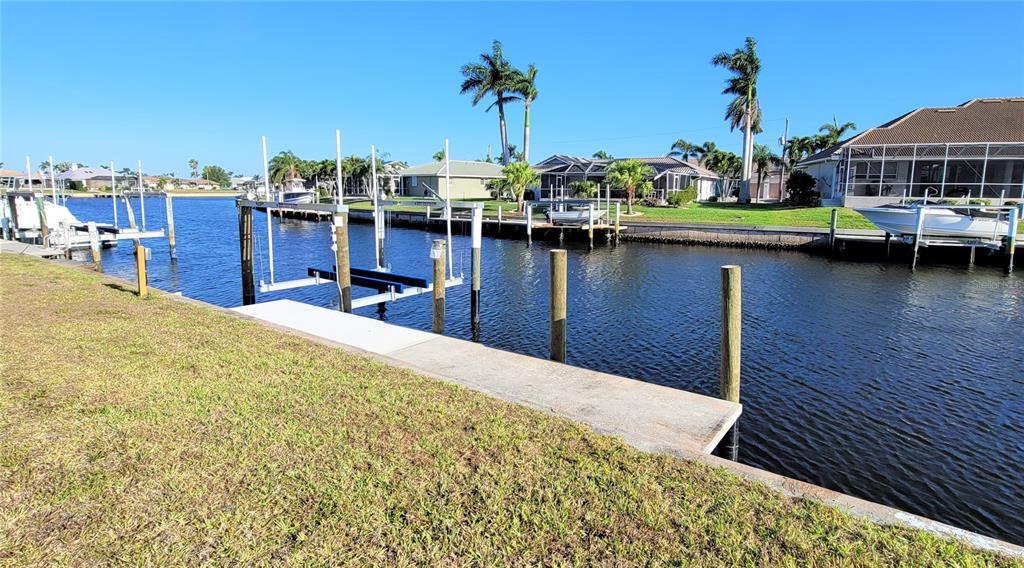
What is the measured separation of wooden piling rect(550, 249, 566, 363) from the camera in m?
9.51

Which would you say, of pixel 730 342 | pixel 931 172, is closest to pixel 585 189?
pixel 931 172

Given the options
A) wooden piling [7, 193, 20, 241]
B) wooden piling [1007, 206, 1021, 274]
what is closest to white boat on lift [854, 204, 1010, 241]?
wooden piling [1007, 206, 1021, 274]

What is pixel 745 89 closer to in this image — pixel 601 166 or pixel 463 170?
pixel 601 166

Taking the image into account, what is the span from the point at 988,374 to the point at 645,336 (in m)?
6.44

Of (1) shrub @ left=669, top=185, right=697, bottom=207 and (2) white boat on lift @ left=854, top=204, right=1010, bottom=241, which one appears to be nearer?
(2) white boat on lift @ left=854, top=204, right=1010, bottom=241

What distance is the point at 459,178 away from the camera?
68500 millimetres

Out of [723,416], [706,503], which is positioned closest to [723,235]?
[723,416]

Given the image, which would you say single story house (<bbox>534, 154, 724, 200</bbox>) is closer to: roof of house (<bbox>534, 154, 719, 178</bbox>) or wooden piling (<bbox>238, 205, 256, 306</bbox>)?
roof of house (<bbox>534, 154, 719, 178</bbox>)

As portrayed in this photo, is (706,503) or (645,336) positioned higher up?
(706,503)

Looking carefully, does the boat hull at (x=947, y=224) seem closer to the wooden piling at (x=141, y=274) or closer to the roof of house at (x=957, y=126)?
the roof of house at (x=957, y=126)

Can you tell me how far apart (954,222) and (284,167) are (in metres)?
103

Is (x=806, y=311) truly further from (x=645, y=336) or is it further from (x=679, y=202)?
(x=679, y=202)

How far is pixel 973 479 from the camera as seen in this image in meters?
7.31

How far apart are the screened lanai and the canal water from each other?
43.1 feet
